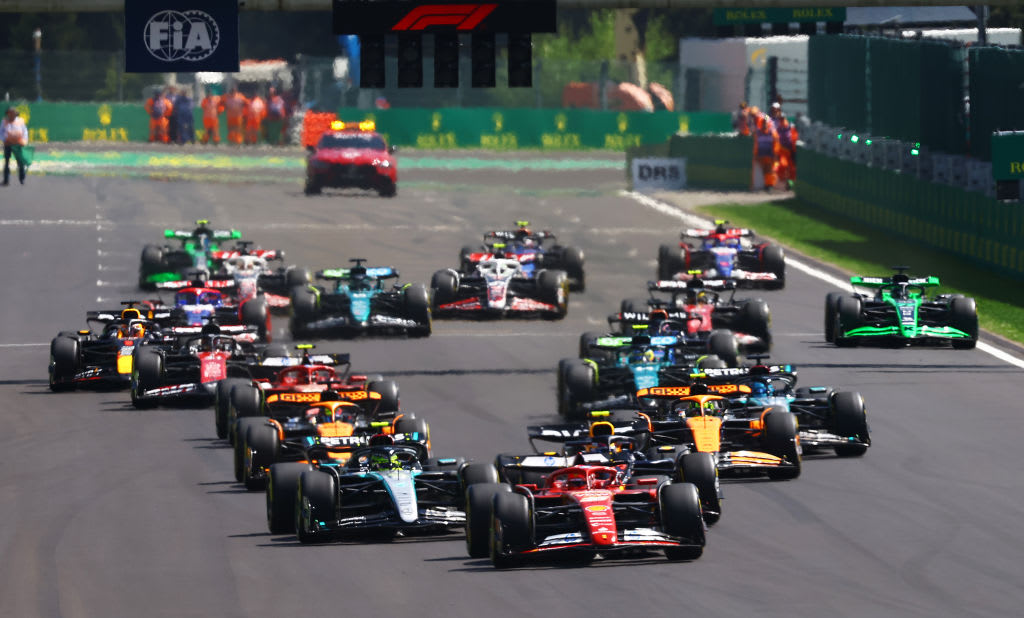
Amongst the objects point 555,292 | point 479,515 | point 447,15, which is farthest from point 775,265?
point 479,515

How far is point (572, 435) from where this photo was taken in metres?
19.5

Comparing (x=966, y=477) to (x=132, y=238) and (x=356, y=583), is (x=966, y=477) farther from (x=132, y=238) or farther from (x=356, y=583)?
(x=132, y=238)

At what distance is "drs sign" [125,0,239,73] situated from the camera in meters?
26.4

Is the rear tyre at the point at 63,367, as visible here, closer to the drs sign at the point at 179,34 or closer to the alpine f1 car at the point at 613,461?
the drs sign at the point at 179,34

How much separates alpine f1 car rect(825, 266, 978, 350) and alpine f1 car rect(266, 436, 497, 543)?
12454 millimetres

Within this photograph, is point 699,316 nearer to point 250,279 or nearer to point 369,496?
point 250,279

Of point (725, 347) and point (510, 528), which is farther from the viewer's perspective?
point (725, 347)

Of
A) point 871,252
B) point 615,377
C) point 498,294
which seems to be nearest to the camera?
point 615,377

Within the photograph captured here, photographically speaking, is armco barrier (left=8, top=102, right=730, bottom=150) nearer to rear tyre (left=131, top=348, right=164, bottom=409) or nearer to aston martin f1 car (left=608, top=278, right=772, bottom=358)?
aston martin f1 car (left=608, top=278, right=772, bottom=358)

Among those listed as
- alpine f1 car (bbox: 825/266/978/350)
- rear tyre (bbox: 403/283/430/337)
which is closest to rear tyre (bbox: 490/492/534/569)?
alpine f1 car (bbox: 825/266/978/350)

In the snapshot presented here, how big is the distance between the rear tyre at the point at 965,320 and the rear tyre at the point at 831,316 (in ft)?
5.02

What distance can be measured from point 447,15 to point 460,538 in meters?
10.0

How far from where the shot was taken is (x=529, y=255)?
35.5 metres

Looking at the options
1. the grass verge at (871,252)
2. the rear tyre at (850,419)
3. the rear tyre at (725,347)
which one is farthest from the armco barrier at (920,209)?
the rear tyre at (850,419)
